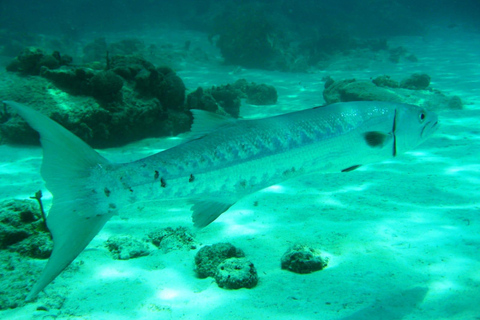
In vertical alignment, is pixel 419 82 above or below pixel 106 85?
below

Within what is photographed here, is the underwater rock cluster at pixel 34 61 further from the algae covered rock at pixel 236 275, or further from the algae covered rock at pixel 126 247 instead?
the algae covered rock at pixel 236 275

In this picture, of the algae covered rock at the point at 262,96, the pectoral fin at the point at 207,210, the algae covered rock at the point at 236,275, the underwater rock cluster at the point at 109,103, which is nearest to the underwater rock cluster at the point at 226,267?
the algae covered rock at the point at 236,275

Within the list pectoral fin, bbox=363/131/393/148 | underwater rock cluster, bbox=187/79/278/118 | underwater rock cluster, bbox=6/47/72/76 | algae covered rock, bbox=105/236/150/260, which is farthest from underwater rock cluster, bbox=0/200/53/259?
underwater rock cluster, bbox=187/79/278/118

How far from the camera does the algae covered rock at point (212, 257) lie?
3125 millimetres

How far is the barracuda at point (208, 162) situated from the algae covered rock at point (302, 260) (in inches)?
46.1

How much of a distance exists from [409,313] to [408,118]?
166cm

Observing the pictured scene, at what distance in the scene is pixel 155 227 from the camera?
165 inches

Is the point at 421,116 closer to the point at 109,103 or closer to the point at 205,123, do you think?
the point at 205,123

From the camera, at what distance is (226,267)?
300 cm

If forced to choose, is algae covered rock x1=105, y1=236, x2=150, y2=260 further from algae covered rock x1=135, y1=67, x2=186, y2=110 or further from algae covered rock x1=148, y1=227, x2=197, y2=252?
algae covered rock x1=135, y1=67, x2=186, y2=110

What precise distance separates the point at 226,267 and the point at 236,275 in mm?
151

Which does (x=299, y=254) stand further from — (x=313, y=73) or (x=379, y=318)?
(x=313, y=73)

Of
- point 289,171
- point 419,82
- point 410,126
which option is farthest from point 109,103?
point 419,82

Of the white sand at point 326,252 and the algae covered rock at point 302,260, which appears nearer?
the white sand at point 326,252
